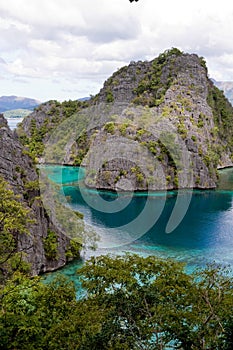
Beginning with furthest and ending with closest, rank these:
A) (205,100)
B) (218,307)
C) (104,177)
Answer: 1. (205,100)
2. (104,177)
3. (218,307)

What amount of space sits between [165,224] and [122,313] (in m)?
28.5

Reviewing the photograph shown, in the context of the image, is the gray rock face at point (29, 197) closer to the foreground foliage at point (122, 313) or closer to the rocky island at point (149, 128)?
the foreground foliage at point (122, 313)

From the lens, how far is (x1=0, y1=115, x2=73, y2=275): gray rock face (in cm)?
2797

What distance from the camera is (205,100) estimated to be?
82.9 meters

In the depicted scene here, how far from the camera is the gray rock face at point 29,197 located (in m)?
28.0

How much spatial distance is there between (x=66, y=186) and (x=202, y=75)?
3964 cm

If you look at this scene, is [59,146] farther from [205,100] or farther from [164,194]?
[164,194]

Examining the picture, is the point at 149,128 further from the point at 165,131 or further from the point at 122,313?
the point at 122,313

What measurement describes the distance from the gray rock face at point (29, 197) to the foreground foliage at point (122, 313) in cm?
1044

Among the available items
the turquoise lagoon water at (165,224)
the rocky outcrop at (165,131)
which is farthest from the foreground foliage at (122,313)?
the rocky outcrop at (165,131)

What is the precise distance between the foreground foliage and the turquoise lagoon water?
12561 millimetres

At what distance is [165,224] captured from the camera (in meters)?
42.9

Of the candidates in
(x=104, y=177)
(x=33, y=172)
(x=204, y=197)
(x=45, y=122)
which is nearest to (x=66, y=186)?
(x=104, y=177)

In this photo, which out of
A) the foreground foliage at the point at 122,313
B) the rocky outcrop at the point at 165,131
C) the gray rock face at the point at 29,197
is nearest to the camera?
the foreground foliage at the point at 122,313
